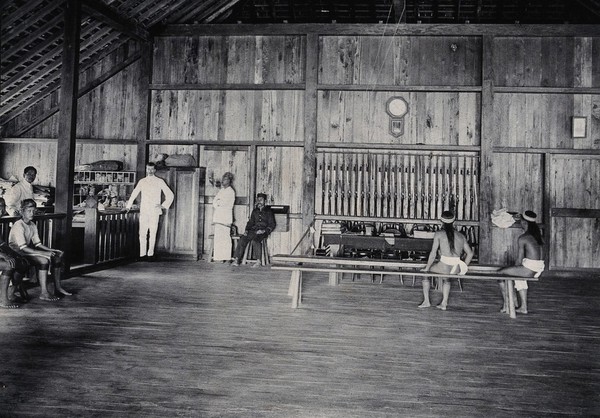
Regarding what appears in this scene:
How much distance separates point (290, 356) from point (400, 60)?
7.28 meters

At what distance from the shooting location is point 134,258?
386 inches

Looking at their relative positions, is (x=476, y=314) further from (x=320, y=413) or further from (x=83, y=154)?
(x=83, y=154)

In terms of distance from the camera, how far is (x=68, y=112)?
7910 millimetres

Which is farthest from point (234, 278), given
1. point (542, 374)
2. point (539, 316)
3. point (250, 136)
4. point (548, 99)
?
point (548, 99)

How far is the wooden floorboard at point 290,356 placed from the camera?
127 inches

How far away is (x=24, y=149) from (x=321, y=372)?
942 centimetres

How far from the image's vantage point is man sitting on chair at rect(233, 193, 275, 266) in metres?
9.70

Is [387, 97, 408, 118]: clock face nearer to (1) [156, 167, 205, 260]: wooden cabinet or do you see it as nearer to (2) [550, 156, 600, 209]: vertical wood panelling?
Answer: (2) [550, 156, 600, 209]: vertical wood panelling

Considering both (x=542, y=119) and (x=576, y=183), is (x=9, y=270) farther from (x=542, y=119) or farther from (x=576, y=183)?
(x=576, y=183)

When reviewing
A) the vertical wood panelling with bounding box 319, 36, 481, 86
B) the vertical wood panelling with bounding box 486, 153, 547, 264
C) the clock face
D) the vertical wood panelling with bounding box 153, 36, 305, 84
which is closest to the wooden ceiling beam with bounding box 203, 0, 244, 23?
the vertical wood panelling with bounding box 153, 36, 305, 84

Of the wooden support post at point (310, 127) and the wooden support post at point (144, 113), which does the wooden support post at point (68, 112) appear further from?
the wooden support post at point (310, 127)

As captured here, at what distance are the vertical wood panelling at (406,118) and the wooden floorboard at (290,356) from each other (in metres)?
3.78

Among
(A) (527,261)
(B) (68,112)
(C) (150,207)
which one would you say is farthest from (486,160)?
(B) (68,112)

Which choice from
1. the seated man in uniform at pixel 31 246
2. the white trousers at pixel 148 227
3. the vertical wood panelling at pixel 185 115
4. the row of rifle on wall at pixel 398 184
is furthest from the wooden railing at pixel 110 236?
the row of rifle on wall at pixel 398 184
